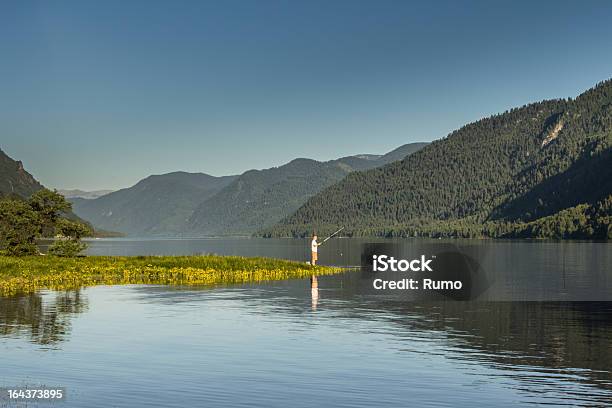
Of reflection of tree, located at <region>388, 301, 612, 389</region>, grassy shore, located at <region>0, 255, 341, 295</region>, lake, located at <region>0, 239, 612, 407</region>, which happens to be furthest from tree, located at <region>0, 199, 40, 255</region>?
reflection of tree, located at <region>388, 301, 612, 389</region>

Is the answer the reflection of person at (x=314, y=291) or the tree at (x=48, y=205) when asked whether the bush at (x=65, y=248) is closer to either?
the tree at (x=48, y=205)

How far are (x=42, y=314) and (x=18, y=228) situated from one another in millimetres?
47787

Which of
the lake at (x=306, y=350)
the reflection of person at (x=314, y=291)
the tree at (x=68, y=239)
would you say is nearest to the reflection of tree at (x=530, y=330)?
the lake at (x=306, y=350)

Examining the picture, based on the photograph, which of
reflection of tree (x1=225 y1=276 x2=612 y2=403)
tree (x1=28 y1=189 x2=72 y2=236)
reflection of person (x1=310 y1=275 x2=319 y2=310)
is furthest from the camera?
tree (x1=28 y1=189 x2=72 y2=236)

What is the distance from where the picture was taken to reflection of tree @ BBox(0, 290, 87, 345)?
4480cm

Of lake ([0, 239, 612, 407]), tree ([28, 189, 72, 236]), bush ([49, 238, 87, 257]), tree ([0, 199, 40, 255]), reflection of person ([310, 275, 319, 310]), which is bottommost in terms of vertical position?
lake ([0, 239, 612, 407])

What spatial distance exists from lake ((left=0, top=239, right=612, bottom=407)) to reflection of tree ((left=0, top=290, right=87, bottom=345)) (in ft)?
0.42

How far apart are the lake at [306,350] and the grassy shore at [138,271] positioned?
46.4ft

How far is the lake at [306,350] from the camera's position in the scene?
29.5 metres

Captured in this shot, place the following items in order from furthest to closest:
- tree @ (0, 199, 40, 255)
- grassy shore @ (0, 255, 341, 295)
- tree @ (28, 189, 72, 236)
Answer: tree @ (28, 189, 72, 236) < tree @ (0, 199, 40, 255) < grassy shore @ (0, 255, 341, 295)

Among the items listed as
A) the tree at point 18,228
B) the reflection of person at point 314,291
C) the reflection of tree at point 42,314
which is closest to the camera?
the reflection of tree at point 42,314

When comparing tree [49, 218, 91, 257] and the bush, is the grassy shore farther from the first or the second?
tree [49, 218, 91, 257]

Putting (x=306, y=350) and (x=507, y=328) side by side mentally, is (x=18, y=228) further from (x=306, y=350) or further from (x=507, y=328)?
(x=507, y=328)

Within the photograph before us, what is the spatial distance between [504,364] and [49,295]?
45.8m
